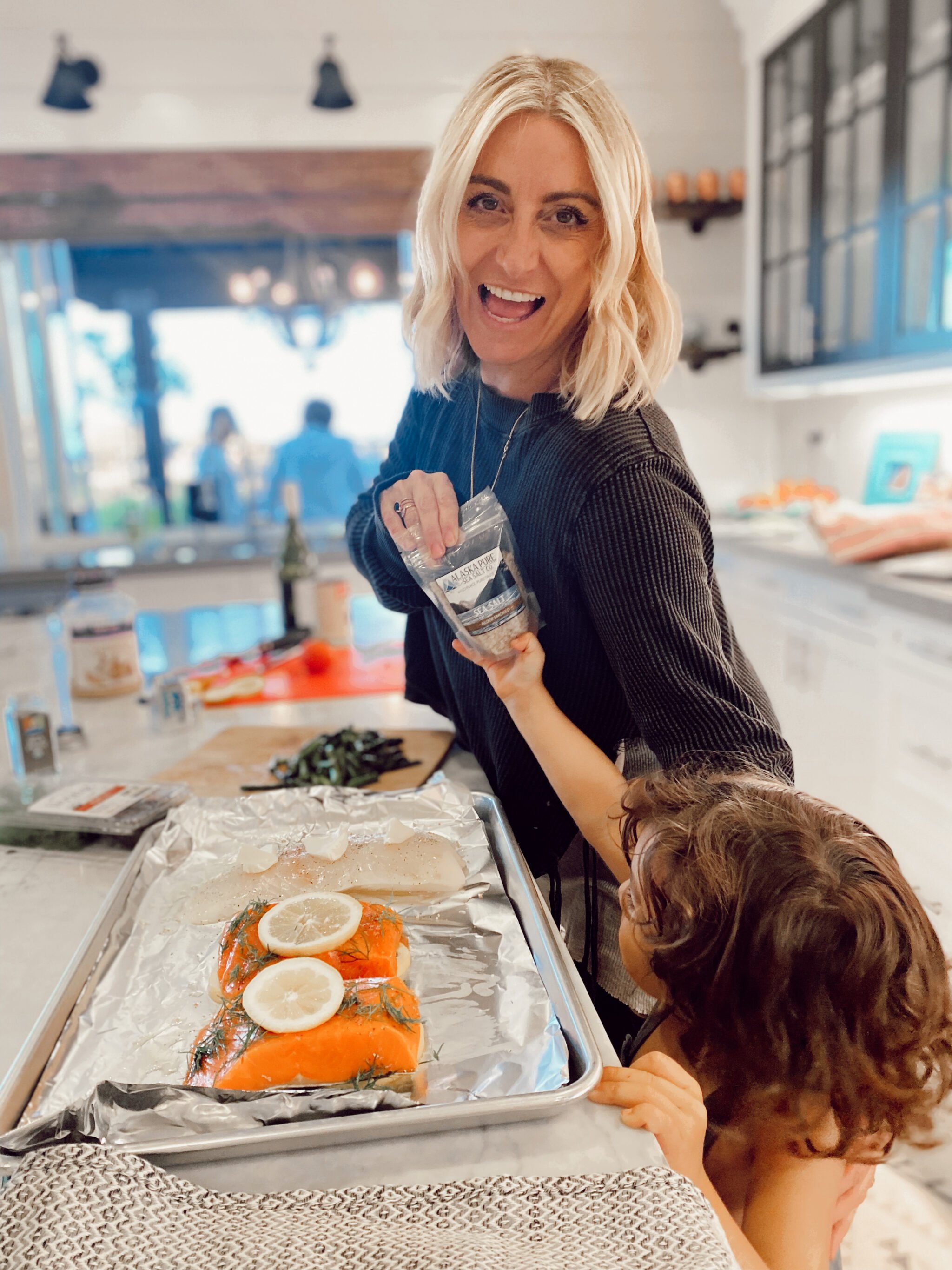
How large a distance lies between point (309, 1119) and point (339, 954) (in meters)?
0.17

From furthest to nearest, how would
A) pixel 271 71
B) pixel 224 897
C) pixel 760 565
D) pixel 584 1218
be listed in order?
pixel 271 71, pixel 760 565, pixel 224 897, pixel 584 1218

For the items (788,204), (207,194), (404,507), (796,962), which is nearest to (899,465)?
(788,204)

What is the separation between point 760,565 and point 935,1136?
8.46 feet

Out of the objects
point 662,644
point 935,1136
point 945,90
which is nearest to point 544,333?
point 662,644

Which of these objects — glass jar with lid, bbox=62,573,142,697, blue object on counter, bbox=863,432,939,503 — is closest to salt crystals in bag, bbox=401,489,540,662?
glass jar with lid, bbox=62,573,142,697

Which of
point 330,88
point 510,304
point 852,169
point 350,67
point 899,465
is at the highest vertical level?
point 350,67

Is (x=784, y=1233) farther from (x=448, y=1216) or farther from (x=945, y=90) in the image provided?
(x=945, y=90)

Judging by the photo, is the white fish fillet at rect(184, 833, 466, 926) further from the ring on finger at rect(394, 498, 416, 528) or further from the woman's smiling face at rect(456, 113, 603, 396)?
the woman's smiling face at rect(456, 113, 603, 396)

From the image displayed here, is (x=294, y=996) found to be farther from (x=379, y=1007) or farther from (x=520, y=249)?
(x=520, y=249)

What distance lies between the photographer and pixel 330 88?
3943mm

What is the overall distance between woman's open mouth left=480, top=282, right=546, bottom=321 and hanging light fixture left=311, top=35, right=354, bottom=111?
3.39 metres

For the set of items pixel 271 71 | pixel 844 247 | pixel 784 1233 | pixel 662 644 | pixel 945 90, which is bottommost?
pixel 784 1233

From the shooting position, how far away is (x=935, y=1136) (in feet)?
3.99

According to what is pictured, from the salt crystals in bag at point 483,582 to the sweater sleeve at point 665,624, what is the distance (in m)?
0.10
